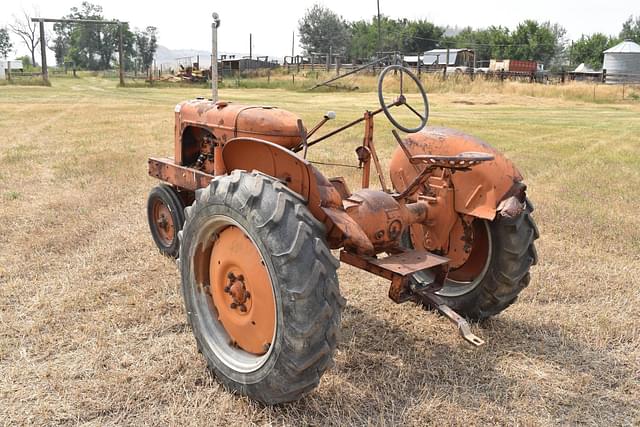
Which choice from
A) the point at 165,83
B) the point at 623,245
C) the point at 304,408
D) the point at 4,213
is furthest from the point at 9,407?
the point at 165,83

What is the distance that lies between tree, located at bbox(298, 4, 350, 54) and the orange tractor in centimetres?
7498

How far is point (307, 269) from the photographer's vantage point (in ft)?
7.68

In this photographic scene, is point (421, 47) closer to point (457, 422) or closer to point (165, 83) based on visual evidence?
point (165, 83)

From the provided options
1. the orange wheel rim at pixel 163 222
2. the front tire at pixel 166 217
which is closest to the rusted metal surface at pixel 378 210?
the front tire at pixel 166 217

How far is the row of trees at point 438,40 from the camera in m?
66.8

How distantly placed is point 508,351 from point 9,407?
2648 mm

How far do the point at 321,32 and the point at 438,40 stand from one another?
1538cm

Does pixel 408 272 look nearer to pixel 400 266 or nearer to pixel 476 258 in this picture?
pixel 400 266

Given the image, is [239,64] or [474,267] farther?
[239,64]

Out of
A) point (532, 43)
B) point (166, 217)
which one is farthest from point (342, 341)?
point (532, 43)

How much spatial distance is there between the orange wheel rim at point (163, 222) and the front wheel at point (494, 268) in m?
2.41

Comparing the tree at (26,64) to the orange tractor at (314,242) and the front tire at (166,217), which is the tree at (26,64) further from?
the orange tractor at (314,242)

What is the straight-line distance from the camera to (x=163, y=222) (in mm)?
4984

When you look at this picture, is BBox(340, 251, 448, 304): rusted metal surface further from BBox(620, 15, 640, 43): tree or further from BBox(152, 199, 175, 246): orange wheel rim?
BBox(620, 15, 640, 43): tree
